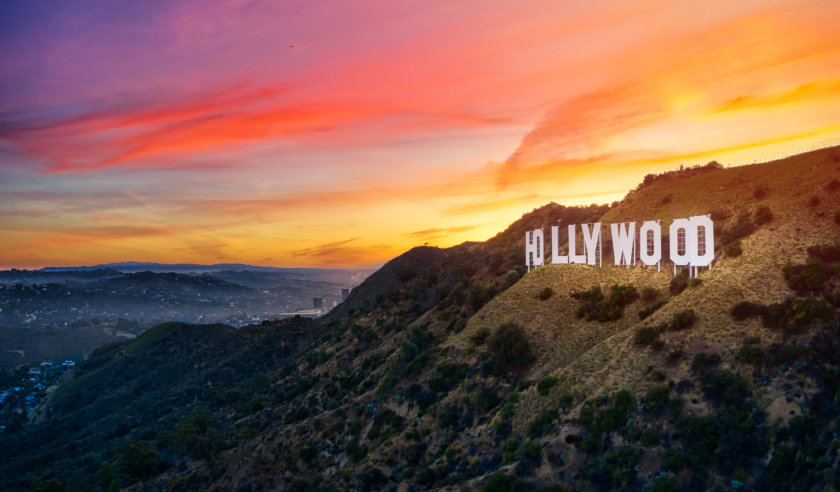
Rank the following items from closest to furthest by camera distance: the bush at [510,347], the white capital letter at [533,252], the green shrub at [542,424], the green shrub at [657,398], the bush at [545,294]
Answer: the green shrub at [657,398], the green shrub at [542,424], the bush at [510,347], the bush at [545,294], the white capital letter at [533,252]

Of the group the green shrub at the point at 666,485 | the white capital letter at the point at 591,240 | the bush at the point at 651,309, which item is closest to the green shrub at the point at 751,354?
the green shrub at the point at 666,485

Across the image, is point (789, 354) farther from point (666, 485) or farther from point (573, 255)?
point (573, 255)

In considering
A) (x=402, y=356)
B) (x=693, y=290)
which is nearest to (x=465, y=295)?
(x=402, y=356)

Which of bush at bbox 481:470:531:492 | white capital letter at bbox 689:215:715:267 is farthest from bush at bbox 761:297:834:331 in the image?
bush at bbox 481:470:531:492

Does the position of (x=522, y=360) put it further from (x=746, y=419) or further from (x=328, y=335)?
(x=328, y=335)

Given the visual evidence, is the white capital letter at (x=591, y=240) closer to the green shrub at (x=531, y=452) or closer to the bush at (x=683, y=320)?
the bush at (x=683, y=320)
